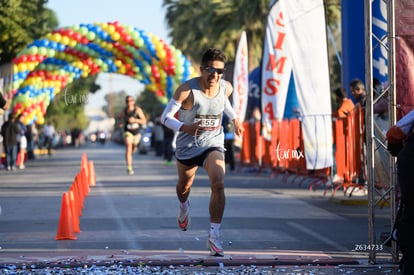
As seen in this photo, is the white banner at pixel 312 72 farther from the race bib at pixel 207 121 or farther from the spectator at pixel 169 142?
the spectator at pixel 169 142

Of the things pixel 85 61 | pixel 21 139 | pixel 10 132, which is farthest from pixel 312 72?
pixel 21 139

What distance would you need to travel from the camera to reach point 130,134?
22859 millimetres

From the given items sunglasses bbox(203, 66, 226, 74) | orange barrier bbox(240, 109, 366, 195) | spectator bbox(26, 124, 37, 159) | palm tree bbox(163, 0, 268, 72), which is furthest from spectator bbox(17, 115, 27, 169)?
sunglasses bbox(203, 66, 226, 74)

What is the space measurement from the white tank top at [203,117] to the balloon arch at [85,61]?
1837 cm

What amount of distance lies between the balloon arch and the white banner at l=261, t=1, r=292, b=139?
32.2ft

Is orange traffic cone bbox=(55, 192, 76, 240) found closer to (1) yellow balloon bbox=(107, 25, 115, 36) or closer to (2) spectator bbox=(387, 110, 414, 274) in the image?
(2) spectator bbox=(387, 110, 414, 274)

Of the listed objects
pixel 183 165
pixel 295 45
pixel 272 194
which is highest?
pixel 295 45

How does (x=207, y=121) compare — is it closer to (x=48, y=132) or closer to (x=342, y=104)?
(x=342, y=104)

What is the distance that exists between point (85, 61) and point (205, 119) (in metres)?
20.2

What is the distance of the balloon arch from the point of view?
27.6 m

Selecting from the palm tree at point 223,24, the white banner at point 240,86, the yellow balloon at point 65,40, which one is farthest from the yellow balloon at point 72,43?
the palm tree at point 223,24

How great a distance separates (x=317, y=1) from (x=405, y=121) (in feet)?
26.4

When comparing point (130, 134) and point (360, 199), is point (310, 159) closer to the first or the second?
point (360, 199)

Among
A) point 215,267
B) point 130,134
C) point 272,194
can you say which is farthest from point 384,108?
point 130,134
